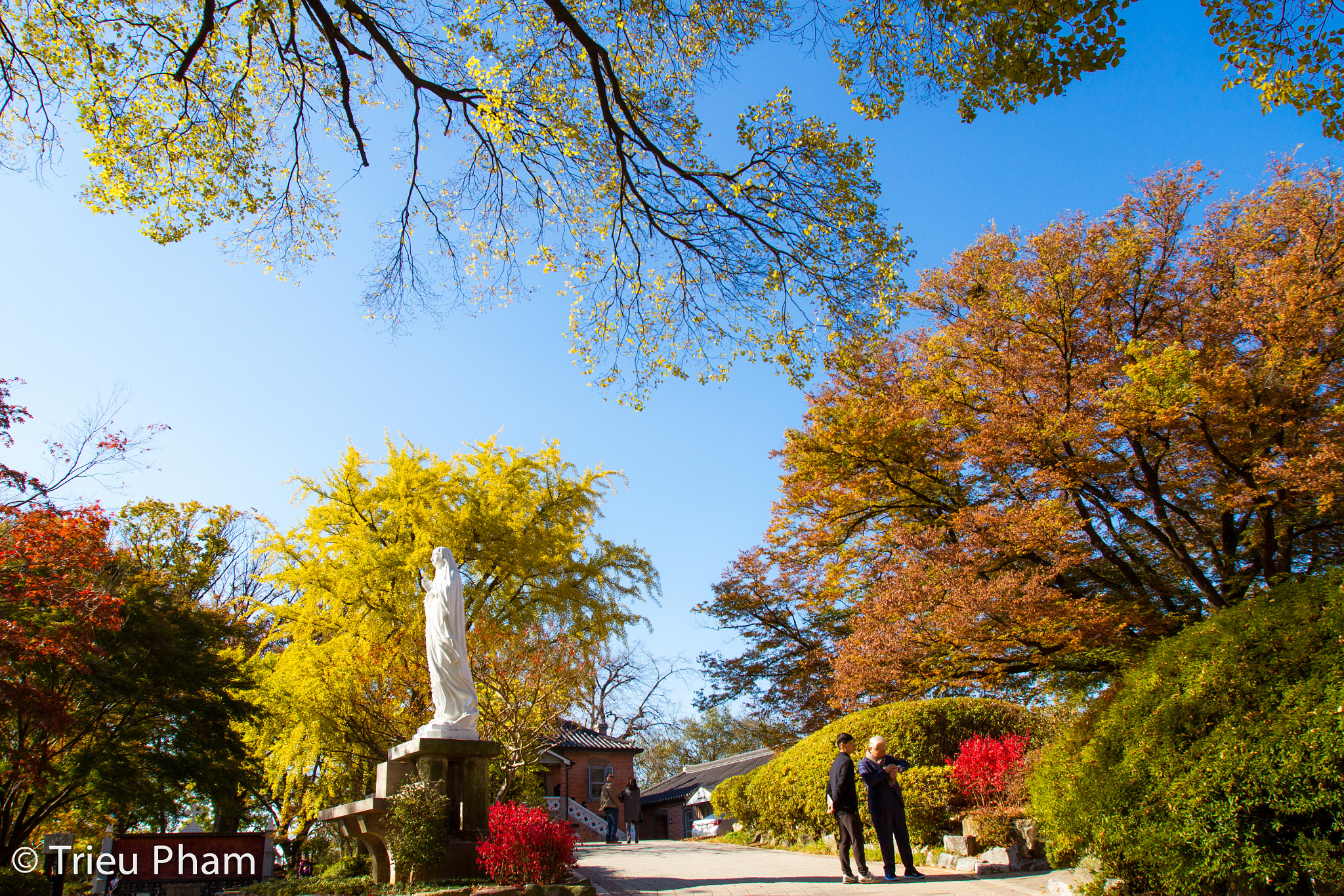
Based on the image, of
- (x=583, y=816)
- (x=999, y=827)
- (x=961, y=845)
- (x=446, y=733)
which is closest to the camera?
(x=446, y=733)

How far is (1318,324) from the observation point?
9.75 meters

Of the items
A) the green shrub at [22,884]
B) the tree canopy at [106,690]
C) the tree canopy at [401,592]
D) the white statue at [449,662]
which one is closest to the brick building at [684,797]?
the tree canopy at [401,592]

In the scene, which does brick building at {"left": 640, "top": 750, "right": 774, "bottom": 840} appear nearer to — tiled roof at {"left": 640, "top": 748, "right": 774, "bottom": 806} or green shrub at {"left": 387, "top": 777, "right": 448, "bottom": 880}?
tiled roof at {"left": 640, "top": 748, "right": 774, "bottom": 806}

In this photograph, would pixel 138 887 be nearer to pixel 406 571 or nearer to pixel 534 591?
pixel 406 571

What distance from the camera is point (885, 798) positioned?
25.4 feet

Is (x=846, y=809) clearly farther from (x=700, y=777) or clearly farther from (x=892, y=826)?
(x=700, y=777)

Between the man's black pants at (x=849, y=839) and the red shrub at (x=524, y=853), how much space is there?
2.76m

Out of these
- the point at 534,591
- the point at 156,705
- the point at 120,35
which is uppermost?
the point at 120,35

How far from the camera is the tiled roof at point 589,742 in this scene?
1391 inches

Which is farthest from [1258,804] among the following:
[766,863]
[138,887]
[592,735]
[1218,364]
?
[592,735]

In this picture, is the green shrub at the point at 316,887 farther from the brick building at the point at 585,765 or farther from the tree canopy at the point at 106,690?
the brick building at the point at 585,765

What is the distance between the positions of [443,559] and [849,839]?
566 centimetres

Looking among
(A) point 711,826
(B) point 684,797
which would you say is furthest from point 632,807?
(B) point 684,797

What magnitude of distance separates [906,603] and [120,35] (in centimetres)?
1192
